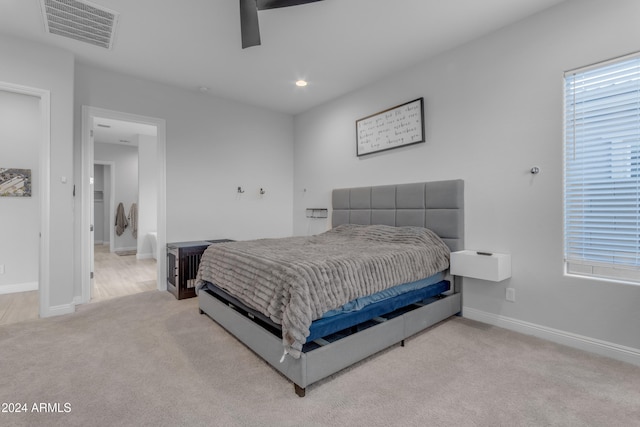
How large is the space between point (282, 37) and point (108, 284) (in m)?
4.12

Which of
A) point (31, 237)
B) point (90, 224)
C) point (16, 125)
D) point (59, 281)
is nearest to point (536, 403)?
point (59, 281)

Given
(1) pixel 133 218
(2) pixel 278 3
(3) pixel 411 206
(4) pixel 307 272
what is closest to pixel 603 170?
(3) pixel 411 206

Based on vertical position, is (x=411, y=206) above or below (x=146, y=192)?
below

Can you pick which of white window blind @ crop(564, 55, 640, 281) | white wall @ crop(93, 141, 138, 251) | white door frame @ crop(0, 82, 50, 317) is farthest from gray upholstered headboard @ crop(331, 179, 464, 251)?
white wall @ crop(93, 141, 138, 251)

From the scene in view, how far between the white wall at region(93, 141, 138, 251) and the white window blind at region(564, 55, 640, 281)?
8358 millimetres

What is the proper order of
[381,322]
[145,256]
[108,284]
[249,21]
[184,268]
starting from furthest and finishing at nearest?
[145,256] < [108,284] < [184,268] < [381,322] < [249,21]

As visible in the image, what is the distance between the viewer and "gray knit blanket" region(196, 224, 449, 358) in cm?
182

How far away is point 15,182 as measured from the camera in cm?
406

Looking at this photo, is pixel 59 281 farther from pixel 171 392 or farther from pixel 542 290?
pixel 542 290

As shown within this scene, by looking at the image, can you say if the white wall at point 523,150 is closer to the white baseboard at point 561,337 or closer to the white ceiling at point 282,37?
the white baseboard at point 561,337

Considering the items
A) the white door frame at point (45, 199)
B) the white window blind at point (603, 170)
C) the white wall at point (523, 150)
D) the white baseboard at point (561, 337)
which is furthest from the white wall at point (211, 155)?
the white window blind at point (603, 170)

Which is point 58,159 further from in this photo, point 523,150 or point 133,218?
point 133,218

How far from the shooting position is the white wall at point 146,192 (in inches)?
260

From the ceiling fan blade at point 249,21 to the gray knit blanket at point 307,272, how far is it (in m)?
1.69
